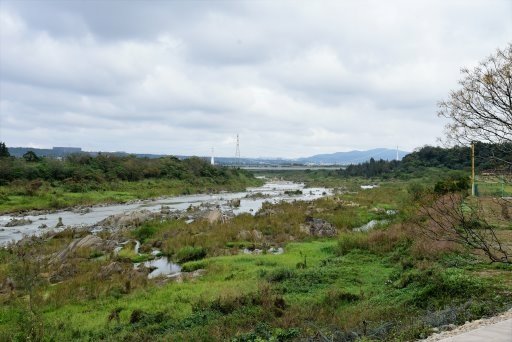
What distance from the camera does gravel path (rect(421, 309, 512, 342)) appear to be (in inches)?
277

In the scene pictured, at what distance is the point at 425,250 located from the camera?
17734mm

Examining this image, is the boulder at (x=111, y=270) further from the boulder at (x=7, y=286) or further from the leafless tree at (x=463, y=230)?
the leafless tree at (x=463, y=230)

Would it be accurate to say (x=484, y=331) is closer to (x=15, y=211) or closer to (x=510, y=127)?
(x=510, y=127)

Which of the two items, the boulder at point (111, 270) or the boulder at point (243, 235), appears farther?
the boulder at point (243, 235)

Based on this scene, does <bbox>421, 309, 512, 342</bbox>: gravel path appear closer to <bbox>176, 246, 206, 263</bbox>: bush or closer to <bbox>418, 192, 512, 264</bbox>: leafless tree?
<bbox>418, 192, 512, 264</bbox>: leafless tree

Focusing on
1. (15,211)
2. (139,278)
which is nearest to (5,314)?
(139,278)

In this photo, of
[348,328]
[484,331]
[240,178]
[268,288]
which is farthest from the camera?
[240,178]

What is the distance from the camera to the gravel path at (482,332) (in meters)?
7.03

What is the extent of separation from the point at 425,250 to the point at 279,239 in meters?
12.8

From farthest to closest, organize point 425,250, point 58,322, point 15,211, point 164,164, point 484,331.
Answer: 1. point 164,164
2. point 15,211
3. point 425,250
4. point 58,322
5. point 484,331

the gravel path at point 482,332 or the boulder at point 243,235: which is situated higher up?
the gravel path at point 482,332

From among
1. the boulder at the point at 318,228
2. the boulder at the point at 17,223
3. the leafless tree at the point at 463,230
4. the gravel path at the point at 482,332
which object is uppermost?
the leafless tree at the point at 463,230

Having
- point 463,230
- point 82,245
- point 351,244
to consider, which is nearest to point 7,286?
point 82,245

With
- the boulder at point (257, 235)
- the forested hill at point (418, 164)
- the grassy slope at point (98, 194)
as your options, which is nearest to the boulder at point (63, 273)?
the boulder at point (257, 235)
